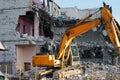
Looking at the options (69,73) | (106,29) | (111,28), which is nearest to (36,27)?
(69,73)

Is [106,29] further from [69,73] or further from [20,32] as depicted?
[20,32]

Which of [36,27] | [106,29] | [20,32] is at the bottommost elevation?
[106,29]

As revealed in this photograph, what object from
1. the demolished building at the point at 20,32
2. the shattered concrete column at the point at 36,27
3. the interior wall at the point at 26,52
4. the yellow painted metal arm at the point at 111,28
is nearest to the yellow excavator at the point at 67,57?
the yellow painted metal arm at the point at 111,28

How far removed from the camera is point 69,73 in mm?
31281

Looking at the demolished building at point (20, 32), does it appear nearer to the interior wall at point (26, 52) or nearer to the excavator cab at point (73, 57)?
the interior wall at point (26, 52)

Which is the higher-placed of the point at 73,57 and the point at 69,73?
the point at 73,57

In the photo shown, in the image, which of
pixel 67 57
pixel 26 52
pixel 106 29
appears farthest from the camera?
pixel 26 52

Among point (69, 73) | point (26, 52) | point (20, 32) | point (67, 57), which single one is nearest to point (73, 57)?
point (67, 57)

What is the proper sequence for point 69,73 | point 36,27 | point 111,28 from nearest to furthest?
1. point 111,28
2. point 69,73
3. point 36,27

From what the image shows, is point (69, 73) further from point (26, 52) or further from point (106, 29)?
point (26, 52)

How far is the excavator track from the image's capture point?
29.4m

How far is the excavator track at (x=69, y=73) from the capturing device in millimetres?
29422

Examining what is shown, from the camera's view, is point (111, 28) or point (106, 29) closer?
point (111, 28)

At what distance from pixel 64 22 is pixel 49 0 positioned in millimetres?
4658
